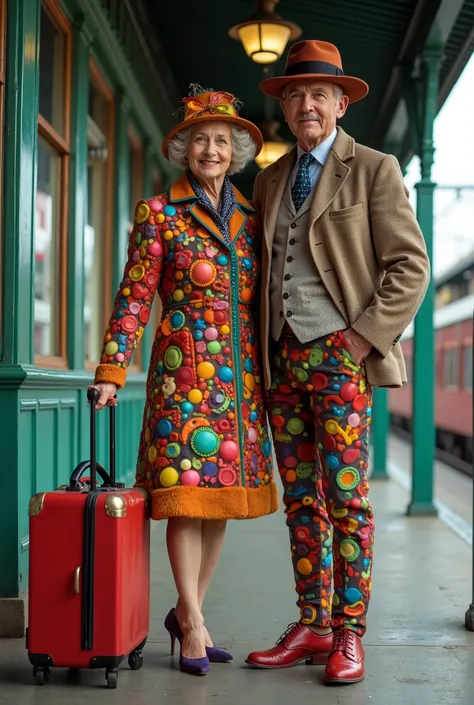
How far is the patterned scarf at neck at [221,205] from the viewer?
337 cm

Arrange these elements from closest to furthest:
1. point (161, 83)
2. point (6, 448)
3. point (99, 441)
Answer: point (6, 448)
point (99, 441)
point (161, 83)

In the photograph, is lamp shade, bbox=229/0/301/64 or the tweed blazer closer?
the tweed blazer

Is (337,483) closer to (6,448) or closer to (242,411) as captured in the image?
(242,411)

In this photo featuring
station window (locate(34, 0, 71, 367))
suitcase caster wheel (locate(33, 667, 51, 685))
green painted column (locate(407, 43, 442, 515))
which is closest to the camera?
suitcase caster wheel (locate(33, 667, 51, 685))

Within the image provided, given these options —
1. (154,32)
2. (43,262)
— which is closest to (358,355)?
(43,262)

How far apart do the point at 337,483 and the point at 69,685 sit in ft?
3.47

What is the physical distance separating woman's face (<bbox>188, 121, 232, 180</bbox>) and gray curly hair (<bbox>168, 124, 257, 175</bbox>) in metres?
0.03

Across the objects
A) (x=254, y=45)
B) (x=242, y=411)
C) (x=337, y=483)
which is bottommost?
(x=337, y=483)

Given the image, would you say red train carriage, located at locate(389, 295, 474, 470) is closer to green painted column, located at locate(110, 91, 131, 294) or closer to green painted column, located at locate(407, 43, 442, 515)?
green painted column, located at locate(407, 43, 442, 515)

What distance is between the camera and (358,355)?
324 cm

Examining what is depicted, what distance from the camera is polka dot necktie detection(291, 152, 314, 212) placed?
11.2 feet

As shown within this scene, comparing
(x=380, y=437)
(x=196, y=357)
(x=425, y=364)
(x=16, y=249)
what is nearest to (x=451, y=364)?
(x=380, y=437)

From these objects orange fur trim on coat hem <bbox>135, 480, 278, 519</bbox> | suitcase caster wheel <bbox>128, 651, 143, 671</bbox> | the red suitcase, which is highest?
orange fur trim on coat hem <bbox>135, 480, 278, 519</bbox>

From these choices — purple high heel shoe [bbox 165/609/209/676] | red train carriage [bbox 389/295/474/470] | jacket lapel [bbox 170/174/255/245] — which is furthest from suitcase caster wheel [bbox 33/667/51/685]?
red train carriage [bbox 389/295/474/470]
